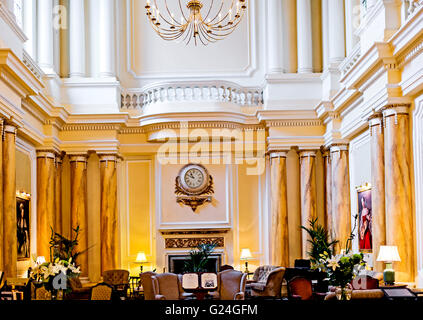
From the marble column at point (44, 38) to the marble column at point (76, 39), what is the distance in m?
0.89

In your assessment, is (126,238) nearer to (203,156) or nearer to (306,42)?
(203,156)

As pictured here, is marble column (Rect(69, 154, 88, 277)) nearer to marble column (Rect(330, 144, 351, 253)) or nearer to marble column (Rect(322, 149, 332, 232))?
marble column (Rect(322, 149, 332, 232))

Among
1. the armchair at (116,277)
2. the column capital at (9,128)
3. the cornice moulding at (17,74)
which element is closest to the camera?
the cornice moulding at (17,74)

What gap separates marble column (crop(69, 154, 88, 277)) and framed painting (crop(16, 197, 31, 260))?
78.8 inches

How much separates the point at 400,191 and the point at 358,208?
3352 millimetres

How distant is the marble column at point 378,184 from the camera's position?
12.0m

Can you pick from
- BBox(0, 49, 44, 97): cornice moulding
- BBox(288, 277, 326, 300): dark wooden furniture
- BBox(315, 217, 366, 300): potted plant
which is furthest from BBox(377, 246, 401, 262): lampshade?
BBox(0, 49, 44, 97): cornice moulding

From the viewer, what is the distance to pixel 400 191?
11.2m

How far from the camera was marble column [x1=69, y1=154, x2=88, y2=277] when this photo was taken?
54.4 feet

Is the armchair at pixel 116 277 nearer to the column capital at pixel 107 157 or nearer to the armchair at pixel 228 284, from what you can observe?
the column capital at pixel 107 157

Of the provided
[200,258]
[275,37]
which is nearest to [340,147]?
[275,37]

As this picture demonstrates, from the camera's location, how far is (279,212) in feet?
55.1

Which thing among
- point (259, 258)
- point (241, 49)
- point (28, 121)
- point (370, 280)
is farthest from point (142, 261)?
point (370, 280)

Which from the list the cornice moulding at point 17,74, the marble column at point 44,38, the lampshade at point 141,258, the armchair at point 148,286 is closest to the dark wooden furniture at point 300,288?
the armchair at point 148,286
